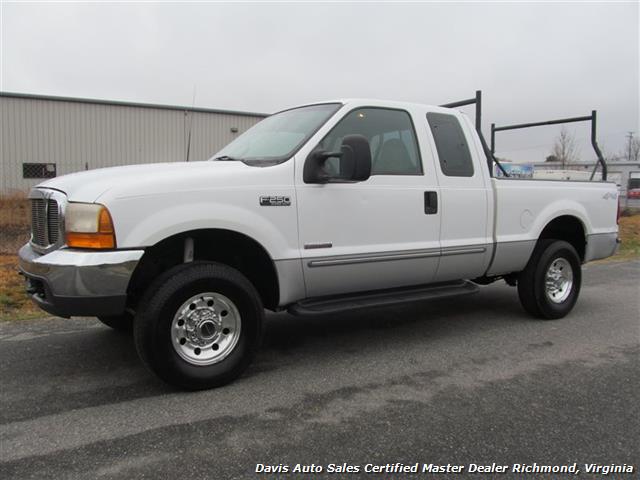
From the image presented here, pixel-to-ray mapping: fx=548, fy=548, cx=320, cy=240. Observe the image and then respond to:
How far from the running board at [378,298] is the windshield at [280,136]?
113cm

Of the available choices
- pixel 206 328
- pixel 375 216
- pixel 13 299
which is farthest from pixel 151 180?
pixel 13 299

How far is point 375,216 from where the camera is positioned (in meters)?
4.38

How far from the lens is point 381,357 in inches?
178

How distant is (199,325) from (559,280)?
4.10 m

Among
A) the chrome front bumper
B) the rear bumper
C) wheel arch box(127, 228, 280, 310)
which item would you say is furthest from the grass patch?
the rear bumper

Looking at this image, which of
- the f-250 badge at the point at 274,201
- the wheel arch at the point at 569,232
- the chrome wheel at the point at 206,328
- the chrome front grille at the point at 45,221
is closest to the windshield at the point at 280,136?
the f-250 badge at the point at 274,201

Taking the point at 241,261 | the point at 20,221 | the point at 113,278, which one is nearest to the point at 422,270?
the point at 241,261

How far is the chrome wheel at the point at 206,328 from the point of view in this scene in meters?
3.66

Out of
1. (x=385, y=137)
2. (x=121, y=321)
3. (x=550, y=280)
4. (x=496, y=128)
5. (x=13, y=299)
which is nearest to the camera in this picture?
(x=385, y=137)

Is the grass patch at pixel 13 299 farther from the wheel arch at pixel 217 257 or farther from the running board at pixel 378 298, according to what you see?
the running board at pixel 378 298

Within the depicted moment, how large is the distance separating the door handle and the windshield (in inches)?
42.3

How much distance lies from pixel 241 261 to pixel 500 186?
8.60 feet

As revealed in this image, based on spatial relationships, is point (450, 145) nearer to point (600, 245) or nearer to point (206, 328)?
point (600, 245)

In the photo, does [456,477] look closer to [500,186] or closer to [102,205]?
[102,205]
